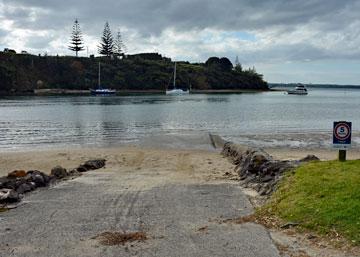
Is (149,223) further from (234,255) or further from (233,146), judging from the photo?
(233,146)

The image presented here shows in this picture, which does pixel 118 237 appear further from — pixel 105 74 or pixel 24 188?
pixel 105 74

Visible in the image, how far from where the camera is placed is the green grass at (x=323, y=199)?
7.33m

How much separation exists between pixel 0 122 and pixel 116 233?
41448 millimetres

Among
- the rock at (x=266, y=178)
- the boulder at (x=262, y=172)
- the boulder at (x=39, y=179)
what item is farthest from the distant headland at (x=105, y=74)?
the rock at (x=266, y=178)

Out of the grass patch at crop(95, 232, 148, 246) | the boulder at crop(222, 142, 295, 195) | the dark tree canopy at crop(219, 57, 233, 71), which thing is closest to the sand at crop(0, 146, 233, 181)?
the boulder at crop(222, 142, 295, 195)

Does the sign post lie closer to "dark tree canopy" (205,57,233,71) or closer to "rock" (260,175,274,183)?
"rock" (260,175,274,183)

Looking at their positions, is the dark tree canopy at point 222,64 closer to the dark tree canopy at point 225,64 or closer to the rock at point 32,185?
the dark tree canopy at point 225,64

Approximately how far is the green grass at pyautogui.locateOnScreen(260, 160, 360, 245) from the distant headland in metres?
130

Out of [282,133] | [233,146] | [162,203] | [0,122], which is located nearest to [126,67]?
[0,122]

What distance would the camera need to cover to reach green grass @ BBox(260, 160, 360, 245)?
733cm

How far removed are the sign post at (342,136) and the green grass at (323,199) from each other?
474mm

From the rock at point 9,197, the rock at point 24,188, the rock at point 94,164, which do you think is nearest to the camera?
the rock at point 9,197

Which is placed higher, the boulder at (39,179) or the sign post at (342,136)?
the sign post at (342,136)

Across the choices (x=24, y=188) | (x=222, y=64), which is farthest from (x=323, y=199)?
(x=222, y=64)
